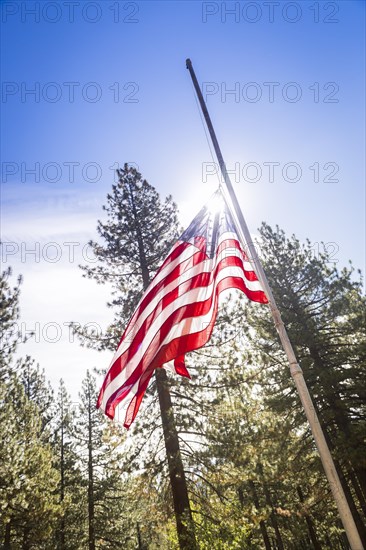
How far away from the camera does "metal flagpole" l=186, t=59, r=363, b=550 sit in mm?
3523

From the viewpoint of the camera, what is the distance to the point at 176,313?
554 cm

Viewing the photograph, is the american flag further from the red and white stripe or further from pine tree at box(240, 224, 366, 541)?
pine tree at box(240, 224, 366, 541)

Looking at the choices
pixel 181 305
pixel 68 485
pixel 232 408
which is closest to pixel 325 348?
pixel 232 408

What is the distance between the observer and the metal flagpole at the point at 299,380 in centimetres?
352

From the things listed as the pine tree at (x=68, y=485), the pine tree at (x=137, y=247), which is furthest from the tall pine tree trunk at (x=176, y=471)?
the pine tree at (x=68, y=485)

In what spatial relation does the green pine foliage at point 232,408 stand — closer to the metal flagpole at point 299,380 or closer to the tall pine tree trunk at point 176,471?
the tall pine tree trunk at point 176,471

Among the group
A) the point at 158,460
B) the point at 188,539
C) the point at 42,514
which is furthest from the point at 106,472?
the point at 188,539

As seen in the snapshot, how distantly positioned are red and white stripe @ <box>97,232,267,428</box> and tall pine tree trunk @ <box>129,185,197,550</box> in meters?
5.41

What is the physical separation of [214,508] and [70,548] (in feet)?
57.7

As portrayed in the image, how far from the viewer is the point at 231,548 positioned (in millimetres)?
8516

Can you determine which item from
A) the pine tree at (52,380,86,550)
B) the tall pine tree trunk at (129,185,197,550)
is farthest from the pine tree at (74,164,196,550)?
the pine tree at (52,380,86,550)

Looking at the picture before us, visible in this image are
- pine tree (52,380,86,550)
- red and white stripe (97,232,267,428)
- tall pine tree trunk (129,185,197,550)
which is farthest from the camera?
pine tree (52,380,86,550)

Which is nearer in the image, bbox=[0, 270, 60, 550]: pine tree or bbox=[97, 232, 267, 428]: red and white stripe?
bbox=[97, 232, 267, 428]: red and white stripe

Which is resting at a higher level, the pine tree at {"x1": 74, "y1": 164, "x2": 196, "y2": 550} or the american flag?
the pine tree at {"x1": 74, "y1": 164, "x2": 196, "y2": 550}
